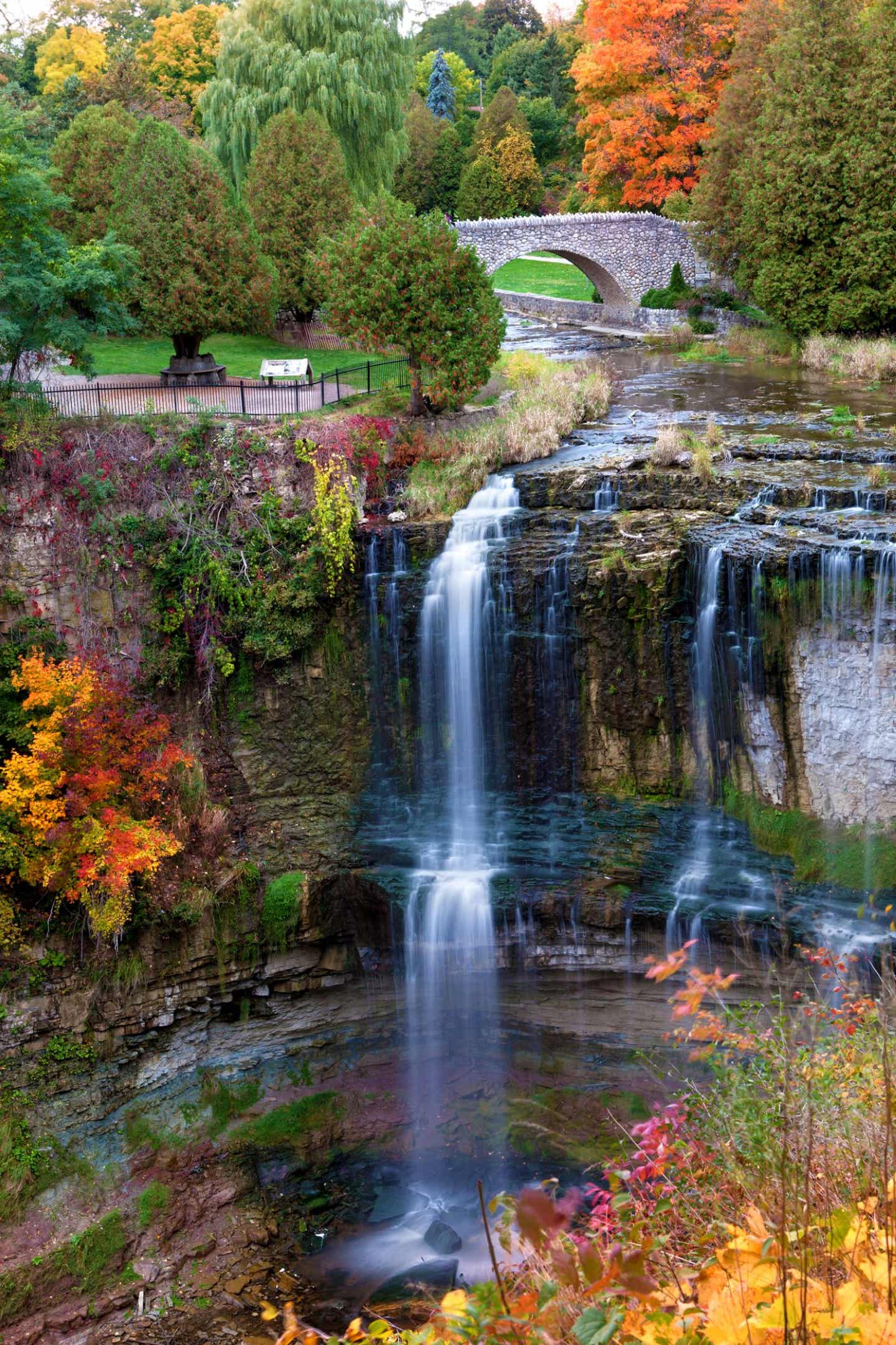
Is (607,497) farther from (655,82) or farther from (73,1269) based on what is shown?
(655,82)

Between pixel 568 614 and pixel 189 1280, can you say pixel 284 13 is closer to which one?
pixel 568 614

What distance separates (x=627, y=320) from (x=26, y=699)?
3344 cm

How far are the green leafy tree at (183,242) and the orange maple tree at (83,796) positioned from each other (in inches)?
370

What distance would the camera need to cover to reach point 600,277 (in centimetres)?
4378

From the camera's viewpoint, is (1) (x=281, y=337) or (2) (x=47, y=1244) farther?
(1) (x=281, y=337)

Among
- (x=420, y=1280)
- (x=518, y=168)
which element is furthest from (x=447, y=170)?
(x=420, y=1280)

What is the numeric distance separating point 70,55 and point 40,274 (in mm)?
42947

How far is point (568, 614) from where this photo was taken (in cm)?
1647

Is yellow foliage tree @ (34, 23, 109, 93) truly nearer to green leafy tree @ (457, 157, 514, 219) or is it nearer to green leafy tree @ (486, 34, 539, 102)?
green leafy tree @ (457, 157, 514, 219)

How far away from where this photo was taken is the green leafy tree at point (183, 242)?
22047 mm

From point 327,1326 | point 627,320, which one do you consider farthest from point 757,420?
point 627,320

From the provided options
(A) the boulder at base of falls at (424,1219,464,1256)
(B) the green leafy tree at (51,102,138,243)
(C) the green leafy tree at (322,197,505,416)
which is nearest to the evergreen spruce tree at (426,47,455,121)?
(B) the green leafy tree at (51,102,138,243)

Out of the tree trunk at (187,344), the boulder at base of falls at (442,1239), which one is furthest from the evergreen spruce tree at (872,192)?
the boulder at base of falls at (442,1239)

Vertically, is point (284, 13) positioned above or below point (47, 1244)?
above
